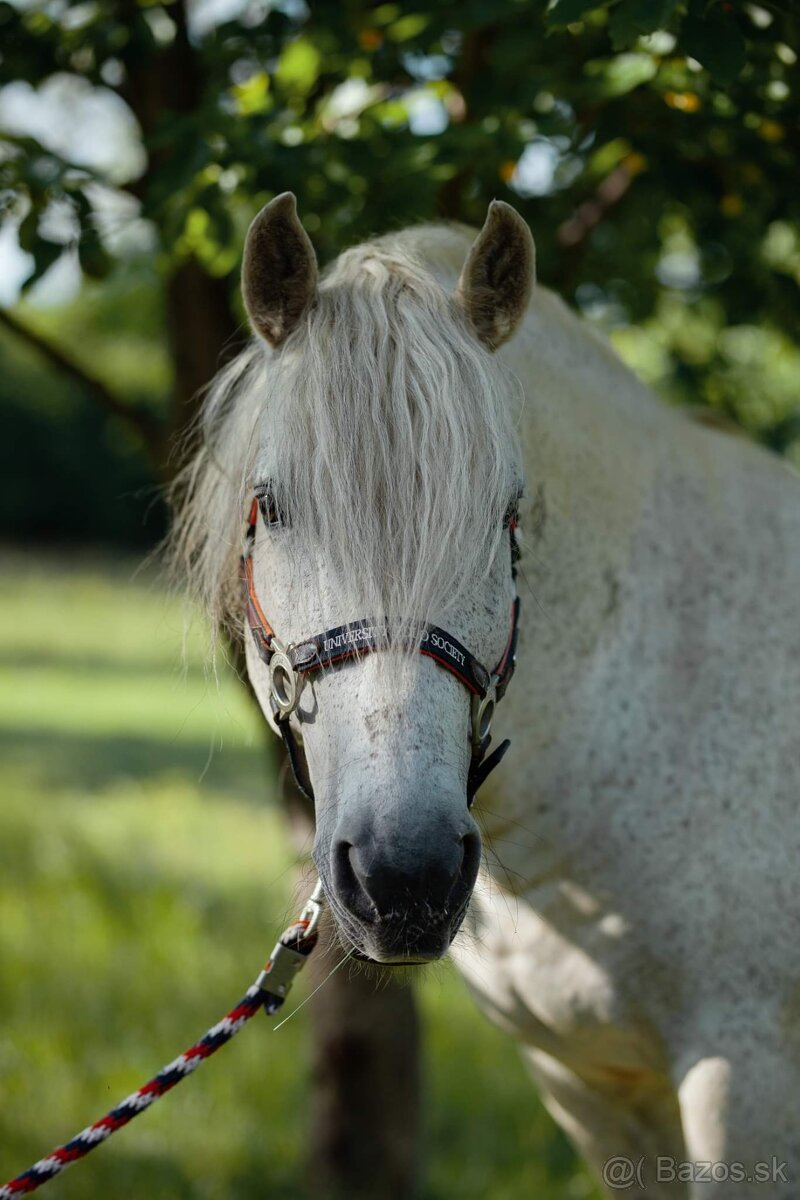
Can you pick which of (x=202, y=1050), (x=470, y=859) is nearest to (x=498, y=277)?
(x=470, y=859)

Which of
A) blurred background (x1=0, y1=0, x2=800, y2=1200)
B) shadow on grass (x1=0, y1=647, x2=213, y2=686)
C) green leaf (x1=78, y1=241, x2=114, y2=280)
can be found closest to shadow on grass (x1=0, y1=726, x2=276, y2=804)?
blurred background (x1=0, y1=0, x2=800, y2=1200)

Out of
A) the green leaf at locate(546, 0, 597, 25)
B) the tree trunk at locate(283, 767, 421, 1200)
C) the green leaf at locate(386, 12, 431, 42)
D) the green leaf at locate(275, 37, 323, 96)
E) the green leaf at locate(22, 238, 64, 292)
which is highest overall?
the green leaf at locate(546, 0, 597, 25)

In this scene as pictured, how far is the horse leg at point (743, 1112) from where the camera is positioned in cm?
208

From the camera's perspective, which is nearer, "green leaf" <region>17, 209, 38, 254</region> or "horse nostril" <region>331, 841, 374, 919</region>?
"horse nostril" <region>331, 841, 374, 919</region>

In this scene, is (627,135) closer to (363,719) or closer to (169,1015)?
(363,719)

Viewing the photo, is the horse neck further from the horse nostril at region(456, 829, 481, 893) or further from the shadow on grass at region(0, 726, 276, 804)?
the shadow on grass at region(0, 726, 276, 804)

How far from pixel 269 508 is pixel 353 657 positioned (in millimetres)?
315

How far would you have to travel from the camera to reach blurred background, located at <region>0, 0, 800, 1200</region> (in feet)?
8.60

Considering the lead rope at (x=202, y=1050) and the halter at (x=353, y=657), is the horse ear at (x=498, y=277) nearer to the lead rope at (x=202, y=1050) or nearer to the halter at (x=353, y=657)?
the halter at (x=353, y=657)

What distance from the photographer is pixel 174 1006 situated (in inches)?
204

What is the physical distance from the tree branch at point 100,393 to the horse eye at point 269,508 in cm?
158

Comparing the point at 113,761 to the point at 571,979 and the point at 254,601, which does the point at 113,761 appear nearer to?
the point at 571,979

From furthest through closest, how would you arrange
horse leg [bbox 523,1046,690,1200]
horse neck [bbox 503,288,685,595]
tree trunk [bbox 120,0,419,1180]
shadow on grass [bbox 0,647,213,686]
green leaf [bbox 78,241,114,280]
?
shadow on grass [bbox 0,647,213,686]
tree trunk [bbox 120,0,419,1180]
green leaf [bbox 78,241,114,280]
horse leg [bbox 523,1046,690,1200]
horse neck [bbox 503,288,685,595]

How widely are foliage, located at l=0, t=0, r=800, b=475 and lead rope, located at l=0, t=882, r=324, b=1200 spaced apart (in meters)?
1.54
